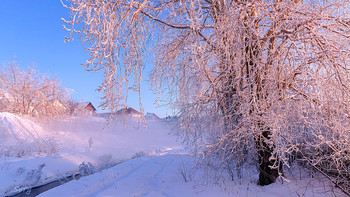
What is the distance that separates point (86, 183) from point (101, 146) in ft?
35.6

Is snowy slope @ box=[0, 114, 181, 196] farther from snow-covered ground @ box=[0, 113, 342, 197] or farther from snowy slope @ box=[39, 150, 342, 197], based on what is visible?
snowy slope @ box=[39, 150, 342, 197]

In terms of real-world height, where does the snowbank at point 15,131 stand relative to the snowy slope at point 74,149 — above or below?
above

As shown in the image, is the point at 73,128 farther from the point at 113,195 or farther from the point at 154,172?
the point at 113,195

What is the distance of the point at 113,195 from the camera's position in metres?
4.42

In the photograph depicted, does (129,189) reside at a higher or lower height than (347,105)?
lower

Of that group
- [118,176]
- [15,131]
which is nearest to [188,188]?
[118,176]

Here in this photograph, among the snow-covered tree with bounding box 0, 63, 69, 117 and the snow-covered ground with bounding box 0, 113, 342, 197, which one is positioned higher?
the snow-covered tree with bounding box 0, 63, 69, 117

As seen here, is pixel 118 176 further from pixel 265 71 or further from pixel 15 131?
pixel 15 131

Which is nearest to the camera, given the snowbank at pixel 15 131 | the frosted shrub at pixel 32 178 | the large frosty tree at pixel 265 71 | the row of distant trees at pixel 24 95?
Answer: the large frosty tree at pixel 265 71

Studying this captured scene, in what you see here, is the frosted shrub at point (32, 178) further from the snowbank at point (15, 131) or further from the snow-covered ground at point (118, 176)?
the snowbank at point (15, 131)

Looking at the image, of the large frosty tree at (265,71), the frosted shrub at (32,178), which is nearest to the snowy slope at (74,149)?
the frosted shrub at (32,178)

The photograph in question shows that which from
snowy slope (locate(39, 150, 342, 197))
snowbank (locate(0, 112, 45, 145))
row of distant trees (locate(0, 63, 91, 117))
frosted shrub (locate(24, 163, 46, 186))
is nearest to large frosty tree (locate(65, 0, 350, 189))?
snowy slope (locate(39, 150, 342, 197))

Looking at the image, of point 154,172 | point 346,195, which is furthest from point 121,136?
point 346,195

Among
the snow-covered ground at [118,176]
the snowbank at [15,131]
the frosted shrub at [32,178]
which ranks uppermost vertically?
the snowbank at [15,131]
